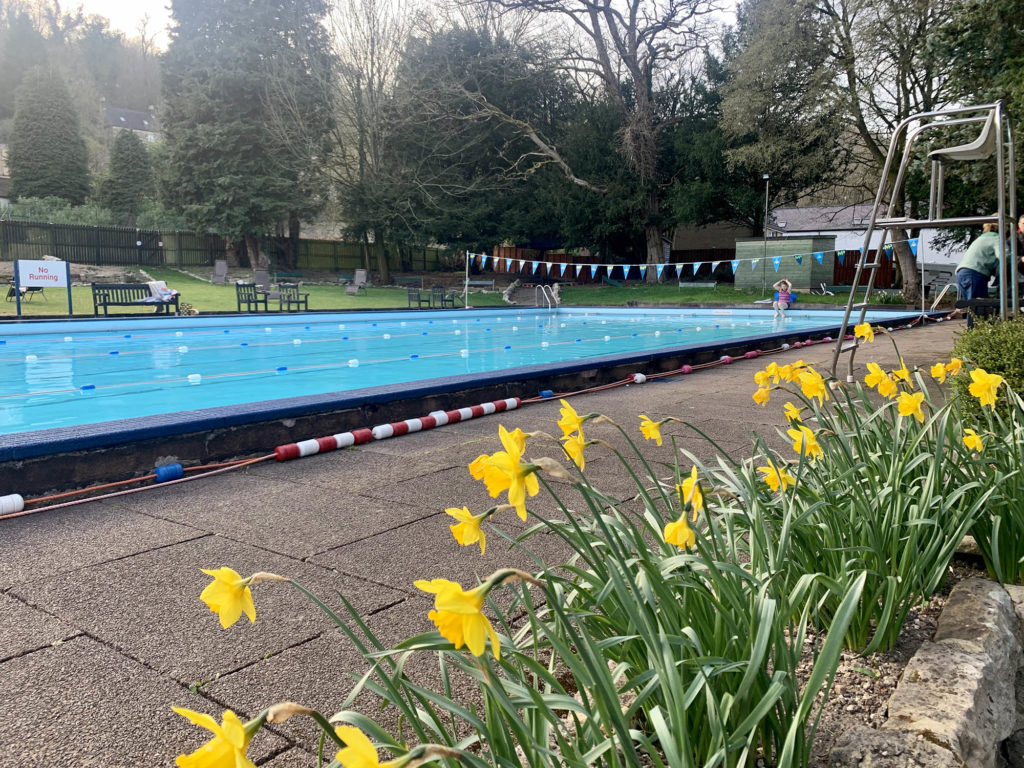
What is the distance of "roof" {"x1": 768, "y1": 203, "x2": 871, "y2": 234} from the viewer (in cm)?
3468

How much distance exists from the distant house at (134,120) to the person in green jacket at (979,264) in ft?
207

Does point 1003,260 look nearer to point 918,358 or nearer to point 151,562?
point 918,358

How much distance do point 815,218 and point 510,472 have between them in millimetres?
39784

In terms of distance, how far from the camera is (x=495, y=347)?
1398 centimetres

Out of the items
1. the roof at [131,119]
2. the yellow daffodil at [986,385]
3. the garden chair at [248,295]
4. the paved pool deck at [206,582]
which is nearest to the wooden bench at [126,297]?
the garden chair at [248,295]

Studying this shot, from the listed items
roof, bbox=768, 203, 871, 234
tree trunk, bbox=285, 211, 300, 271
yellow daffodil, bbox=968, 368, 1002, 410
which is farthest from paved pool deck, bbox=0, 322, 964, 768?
roof, bbox=768, 203, 871, 234

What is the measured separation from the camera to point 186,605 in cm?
231

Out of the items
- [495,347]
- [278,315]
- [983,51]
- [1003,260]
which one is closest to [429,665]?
[1003,260]

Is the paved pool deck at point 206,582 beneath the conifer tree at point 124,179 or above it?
beneath

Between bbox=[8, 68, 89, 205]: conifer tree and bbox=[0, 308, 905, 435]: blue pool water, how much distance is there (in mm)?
25881

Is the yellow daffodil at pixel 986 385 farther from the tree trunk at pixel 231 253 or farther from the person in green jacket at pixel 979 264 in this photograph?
the tree trunk at pixel 231 253

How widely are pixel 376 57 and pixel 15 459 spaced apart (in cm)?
3009

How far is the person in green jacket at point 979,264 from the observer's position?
963 centimetres

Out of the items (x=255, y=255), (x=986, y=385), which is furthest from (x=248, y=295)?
(x=986, y=385)
